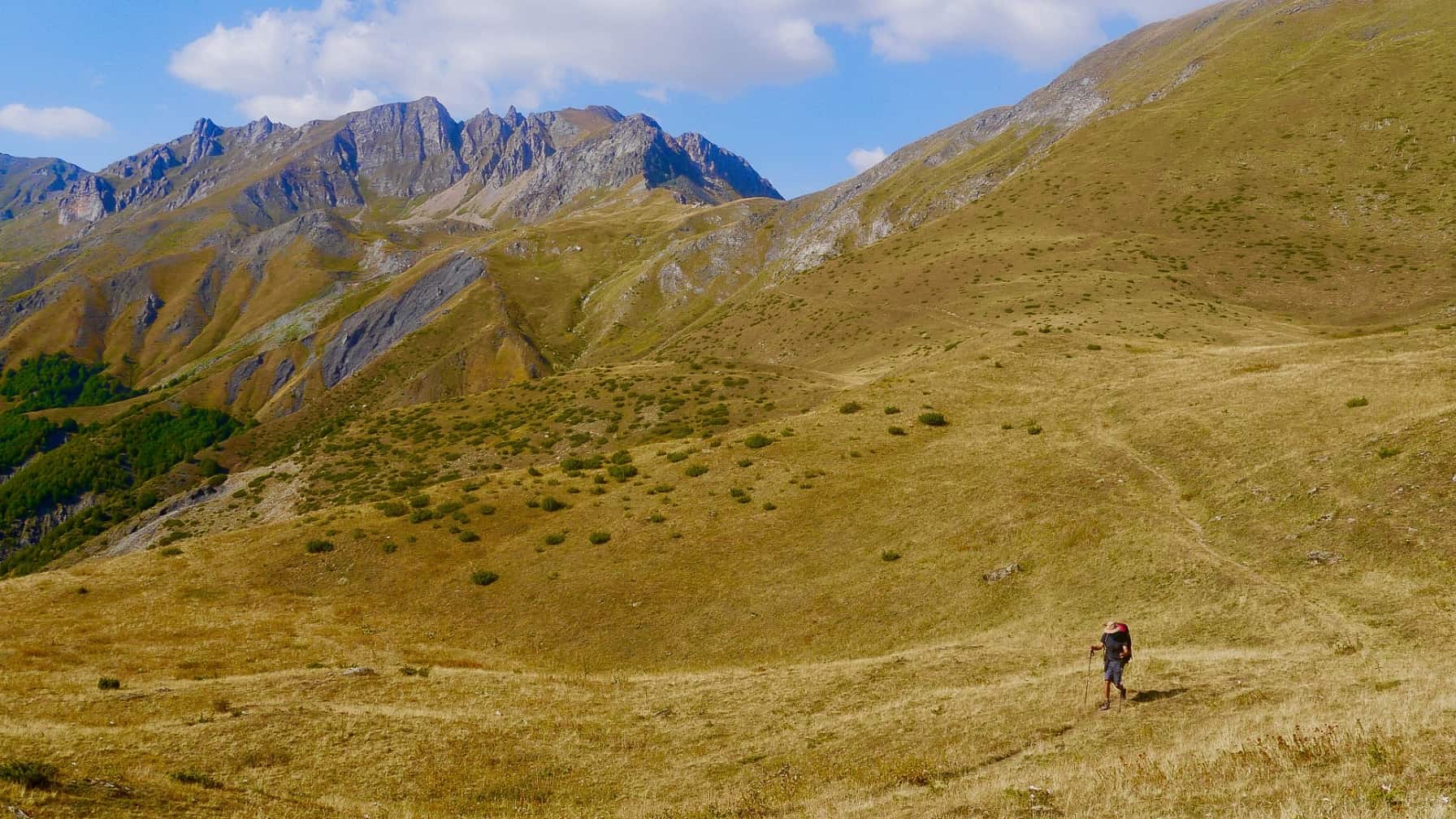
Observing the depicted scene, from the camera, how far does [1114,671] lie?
17.7 metres

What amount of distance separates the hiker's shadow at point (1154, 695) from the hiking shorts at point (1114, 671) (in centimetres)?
60

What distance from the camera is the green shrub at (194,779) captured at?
1465cm

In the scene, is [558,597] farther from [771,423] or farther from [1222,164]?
[1222,164]

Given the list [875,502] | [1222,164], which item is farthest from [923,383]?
[1222,164]

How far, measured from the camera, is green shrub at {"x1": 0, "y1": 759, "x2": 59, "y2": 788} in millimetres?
12195

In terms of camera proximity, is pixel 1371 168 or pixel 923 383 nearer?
pixel 923 383

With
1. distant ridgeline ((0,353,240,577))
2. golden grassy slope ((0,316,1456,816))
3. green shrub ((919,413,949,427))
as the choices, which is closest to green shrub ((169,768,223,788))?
golden grassy slope ((0,316,1456,816))

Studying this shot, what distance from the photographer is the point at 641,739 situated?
19359 millimetres

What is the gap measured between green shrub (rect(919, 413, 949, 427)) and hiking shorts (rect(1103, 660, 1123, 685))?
28162mm

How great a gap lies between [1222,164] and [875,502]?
11021 cm

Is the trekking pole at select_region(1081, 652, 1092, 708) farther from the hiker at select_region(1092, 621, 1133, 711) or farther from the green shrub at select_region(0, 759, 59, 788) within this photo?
the green shrub at select_region(0, 759, 59, 788)

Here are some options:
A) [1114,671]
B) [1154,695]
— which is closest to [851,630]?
[1114,671]

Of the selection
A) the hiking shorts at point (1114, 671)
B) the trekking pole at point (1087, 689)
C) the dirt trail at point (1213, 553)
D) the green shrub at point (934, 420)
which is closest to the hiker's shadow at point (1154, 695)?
the hiking shorts at point (1114, 671)

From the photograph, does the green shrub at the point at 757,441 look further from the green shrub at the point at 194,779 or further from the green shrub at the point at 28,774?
the green shrub at the point at 28,774
